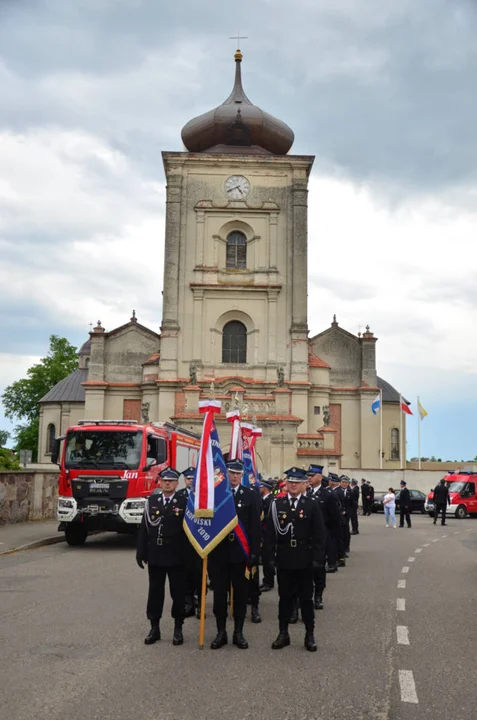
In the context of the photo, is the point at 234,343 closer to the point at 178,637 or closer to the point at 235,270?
the point at 235,270

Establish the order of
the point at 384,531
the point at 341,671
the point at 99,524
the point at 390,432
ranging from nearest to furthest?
1. the point at 341,671
2. the point at 99,524
3. the point at 384,531
4. the point at 390,432

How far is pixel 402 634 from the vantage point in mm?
8352

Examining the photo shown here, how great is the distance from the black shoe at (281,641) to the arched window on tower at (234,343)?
3821cm

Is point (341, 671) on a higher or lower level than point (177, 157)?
lower

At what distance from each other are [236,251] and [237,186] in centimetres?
402

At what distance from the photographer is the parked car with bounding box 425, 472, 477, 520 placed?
37219mm

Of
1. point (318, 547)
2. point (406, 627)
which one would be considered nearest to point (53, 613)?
point (318, 547)

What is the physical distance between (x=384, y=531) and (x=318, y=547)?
60.0 ft

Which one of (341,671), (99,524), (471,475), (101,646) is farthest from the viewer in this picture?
(471,475)

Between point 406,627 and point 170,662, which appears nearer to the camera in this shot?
point 170,662

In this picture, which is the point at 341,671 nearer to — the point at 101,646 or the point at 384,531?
the point at 101,646

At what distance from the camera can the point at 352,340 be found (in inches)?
1944

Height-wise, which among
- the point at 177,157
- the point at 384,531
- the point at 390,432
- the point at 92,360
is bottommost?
the point at 384,531

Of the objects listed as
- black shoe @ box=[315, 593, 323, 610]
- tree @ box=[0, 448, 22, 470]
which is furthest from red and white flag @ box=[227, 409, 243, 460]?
tree @ box=[0, 448, 22, 470]
